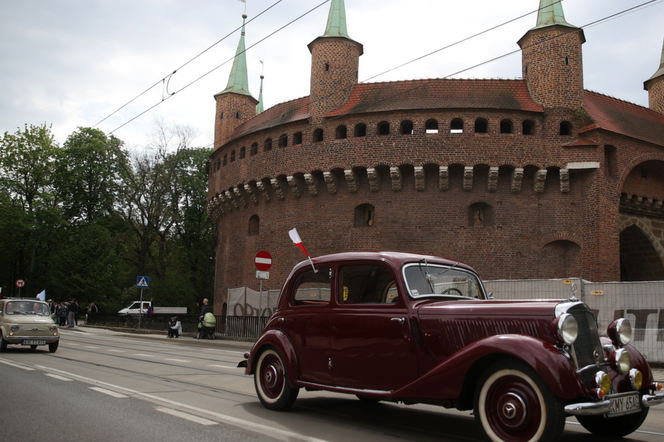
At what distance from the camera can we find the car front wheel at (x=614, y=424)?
4898 mm

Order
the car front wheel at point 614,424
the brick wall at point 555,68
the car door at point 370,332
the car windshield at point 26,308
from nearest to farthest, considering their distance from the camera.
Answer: the car front wheel at point 614,424 < the car door at point 370,332 < the car windshield at point 26,308 < the brick wall at point 555,68

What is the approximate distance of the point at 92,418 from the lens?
5.69m

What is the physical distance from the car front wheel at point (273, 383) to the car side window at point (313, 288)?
0.68 m

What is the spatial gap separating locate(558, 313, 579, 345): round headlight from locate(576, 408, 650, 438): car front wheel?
998 mm

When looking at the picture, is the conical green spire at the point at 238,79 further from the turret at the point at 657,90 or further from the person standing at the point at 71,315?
the turret at the point at 657,90

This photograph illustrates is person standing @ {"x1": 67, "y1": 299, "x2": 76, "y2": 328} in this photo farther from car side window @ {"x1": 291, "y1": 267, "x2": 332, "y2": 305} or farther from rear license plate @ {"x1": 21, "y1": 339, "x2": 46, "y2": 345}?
car side window @ {"x1": 291, "y1": 267, "x2": 332, "y2": 305}

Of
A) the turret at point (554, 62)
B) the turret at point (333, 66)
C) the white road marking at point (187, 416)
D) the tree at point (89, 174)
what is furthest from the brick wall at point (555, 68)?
the tree at point (89, 174)

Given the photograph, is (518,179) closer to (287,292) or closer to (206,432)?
(287,292)

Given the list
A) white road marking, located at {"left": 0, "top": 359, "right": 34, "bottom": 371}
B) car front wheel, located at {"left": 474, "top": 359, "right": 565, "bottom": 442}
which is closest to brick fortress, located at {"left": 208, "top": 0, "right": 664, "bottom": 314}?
Answer: white road marking, located at {"left": 0, "top": 359, "right": 34, "bottom": 371}

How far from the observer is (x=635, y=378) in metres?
4.60

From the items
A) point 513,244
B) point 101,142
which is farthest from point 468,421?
point 101,142

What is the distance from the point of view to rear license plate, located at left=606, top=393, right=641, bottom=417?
13.9 ft

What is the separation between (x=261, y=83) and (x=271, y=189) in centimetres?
2624

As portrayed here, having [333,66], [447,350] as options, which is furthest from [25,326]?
[333,66]
